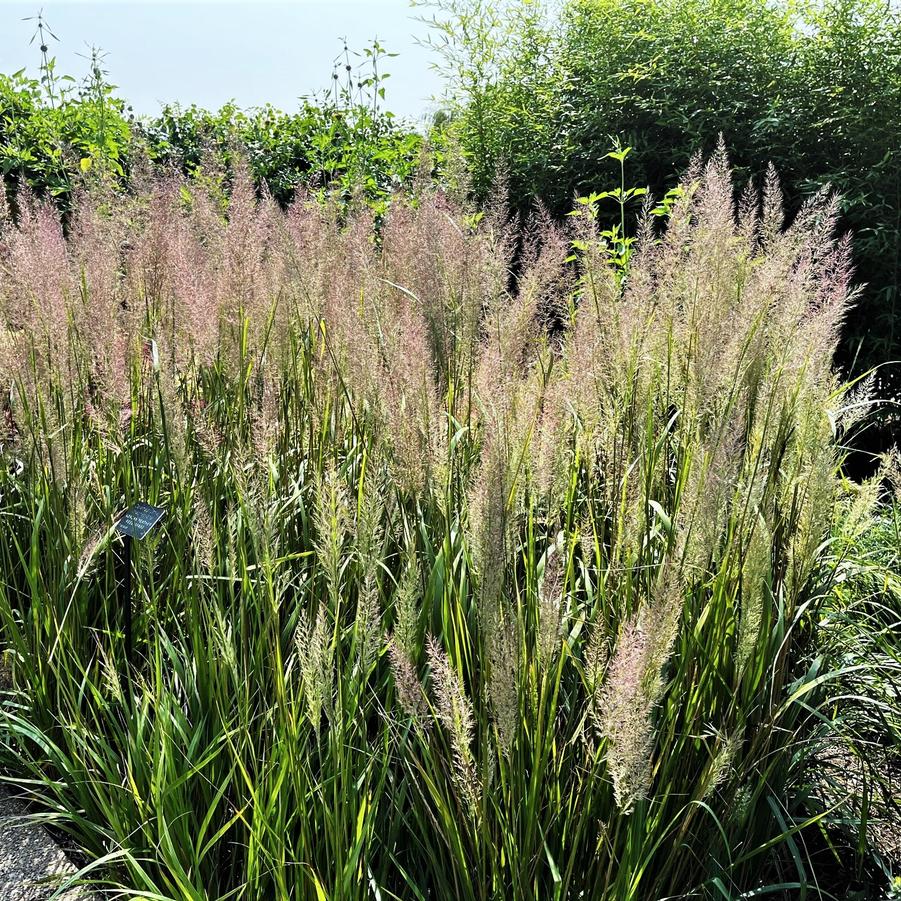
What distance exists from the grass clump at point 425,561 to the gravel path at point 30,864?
85mm

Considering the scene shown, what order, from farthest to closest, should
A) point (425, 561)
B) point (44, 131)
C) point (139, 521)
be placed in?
point (44, 131) → point (425, 561) → point (139, 521)

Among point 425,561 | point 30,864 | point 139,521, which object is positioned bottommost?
point 30,864

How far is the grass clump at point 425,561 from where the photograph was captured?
1.63m

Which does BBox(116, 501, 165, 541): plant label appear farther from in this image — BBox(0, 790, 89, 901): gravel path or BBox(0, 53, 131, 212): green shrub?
BBox(0, 53, 131, 212): green shrub

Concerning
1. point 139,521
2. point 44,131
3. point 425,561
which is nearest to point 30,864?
point 139,521

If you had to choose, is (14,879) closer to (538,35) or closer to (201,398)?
(201,398)

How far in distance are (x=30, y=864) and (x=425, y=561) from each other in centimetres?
123

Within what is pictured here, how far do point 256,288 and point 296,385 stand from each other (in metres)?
0.33

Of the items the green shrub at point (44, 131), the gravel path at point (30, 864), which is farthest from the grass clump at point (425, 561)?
the green shrub at point (44, 131)

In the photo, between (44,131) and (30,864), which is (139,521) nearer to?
(30,864)

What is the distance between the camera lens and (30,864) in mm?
2172

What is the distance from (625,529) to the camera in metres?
1.94

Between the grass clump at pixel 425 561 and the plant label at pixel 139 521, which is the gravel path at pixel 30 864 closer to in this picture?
the grass clump at pixel 425 561

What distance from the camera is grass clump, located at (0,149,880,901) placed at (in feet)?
5.33
